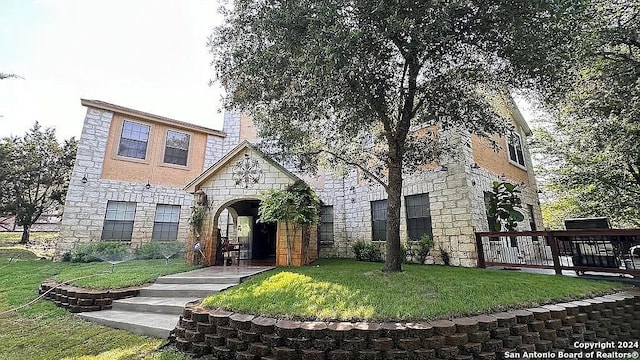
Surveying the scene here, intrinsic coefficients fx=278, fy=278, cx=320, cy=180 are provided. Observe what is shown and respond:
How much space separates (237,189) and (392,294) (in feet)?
21.6

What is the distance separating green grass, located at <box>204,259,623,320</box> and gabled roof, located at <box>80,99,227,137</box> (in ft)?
36.5

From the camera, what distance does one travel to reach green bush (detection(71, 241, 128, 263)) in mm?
11102

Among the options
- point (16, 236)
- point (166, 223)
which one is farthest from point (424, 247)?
point (16, 236)

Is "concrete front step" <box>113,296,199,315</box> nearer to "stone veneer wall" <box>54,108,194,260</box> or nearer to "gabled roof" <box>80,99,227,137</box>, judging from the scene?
"stone veneer wall" <box>54,108,194,260</box>

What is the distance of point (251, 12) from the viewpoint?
661 centimetres

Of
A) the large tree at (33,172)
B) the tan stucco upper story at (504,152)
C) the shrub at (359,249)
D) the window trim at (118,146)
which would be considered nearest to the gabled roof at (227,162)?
the shrub at (359,249)

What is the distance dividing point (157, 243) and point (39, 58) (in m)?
8.54

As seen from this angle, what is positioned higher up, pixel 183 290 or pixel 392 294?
pixel 392 294

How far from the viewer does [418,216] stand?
10320 millimetres

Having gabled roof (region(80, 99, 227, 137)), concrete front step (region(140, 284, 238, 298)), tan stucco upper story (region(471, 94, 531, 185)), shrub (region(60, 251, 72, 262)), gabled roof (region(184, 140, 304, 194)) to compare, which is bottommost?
concrete front step (region(140, 284, 238, 298))

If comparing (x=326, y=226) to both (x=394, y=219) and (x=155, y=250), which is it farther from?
(x=155, y=250)

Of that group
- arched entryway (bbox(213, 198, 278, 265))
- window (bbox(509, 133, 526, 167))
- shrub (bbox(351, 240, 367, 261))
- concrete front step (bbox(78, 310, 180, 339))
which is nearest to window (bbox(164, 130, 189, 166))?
arched entryway (bbox(213, 198, 278, 265))

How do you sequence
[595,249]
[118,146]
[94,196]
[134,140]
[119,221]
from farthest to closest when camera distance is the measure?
1. [134,140]
2. [118,146]
3. [119,221]
4. [94,196]
5. [595,249]

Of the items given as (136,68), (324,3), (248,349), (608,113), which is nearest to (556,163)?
(608,113)
